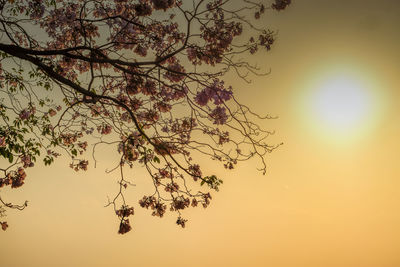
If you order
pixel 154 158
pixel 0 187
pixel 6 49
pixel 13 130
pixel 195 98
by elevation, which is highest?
pixel 195 98

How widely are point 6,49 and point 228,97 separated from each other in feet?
12.5

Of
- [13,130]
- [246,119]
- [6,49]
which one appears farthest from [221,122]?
[13,130]

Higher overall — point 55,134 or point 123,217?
point 55,134

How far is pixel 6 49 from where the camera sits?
380cm

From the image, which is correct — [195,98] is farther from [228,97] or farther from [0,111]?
[0,111]

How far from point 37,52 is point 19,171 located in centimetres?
300

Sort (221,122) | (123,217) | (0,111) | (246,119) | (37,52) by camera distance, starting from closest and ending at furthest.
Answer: (37,52), (123,217), (246,119), (221,122), (0,111)

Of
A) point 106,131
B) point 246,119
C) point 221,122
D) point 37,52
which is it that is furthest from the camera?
point 106,131

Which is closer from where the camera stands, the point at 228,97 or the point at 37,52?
the point at 37,52

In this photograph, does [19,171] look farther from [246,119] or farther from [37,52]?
[246,119]

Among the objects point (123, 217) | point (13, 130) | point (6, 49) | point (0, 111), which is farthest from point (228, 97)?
point (0, 111)

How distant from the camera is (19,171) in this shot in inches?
209

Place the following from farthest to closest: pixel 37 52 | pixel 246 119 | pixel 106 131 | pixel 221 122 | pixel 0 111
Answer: pixel 106 131 < pixel 0 111 < pixel 221 122 < pixel 246 119 < pixel 37 52

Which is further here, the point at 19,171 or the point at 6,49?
the point at 19,171
